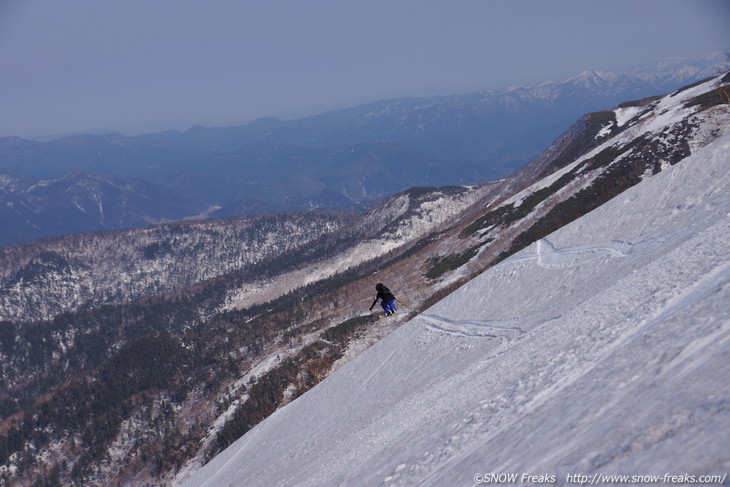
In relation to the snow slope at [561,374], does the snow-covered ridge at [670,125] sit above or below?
above

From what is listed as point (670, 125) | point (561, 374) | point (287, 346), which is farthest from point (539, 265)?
point (287, 346)

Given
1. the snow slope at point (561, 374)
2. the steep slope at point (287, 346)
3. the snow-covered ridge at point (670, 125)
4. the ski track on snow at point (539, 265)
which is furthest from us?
the snow-covered ridge at point (670, 125)

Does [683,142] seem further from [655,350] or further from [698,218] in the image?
[655,350]

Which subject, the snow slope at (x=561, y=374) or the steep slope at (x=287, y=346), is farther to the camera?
the steep slope at (x=287, y=346)

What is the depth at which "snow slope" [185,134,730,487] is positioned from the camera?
8812mm

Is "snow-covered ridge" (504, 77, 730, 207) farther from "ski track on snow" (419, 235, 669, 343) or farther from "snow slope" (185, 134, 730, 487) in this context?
"ski track on snow" (419, 235, 669, 343)

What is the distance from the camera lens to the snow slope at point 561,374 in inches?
347

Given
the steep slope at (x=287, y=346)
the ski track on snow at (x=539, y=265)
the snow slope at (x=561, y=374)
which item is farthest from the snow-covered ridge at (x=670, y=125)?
the ski track on snow at (x=539, y=265)

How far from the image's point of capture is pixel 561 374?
13031mm

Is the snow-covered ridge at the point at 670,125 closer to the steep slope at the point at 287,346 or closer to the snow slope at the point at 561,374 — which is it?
the steep slope at the point at 287,346

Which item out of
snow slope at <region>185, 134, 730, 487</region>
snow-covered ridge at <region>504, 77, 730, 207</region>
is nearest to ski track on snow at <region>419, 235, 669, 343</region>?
snow slope at <region>185, 134, 730, 487</region>

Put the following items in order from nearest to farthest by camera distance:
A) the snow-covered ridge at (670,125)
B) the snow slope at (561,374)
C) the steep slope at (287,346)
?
1. the snow slope at (561,374)
2. the steep slope at (287,346)
3. the snow-covered ridge at (670,125)

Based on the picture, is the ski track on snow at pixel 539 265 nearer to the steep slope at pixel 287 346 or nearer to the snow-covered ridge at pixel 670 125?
the steep slope at pixel 287 346

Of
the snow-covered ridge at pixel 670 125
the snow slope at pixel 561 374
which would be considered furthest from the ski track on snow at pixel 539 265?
the snow-covered ridge at pixel 670 125
